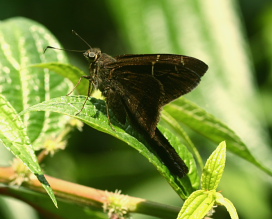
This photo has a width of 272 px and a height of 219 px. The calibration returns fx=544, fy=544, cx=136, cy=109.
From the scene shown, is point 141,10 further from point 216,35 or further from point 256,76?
point 256,76

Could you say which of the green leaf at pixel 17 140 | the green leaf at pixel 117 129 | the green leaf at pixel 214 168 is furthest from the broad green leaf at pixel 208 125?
the green leaf at pixel 17 140

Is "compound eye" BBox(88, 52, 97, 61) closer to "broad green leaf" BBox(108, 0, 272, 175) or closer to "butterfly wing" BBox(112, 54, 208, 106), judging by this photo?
"butterfly wing" BBox(112, 54, 208, 106)

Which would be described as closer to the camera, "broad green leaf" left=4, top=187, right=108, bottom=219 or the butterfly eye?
"broad green leaf" left=4, top=187, right=108, bottom=219

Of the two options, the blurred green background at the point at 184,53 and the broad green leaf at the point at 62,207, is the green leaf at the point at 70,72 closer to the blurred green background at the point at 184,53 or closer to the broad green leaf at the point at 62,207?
the broad green leaf at the point at 62,207

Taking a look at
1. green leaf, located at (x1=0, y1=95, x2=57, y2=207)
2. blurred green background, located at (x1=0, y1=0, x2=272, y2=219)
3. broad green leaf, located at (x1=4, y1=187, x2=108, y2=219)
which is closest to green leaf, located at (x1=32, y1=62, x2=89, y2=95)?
green leaf, located at (x1=0, y1=95, x2=57, y2=207)

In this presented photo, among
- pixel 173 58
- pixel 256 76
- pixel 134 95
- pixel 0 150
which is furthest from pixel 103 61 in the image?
pixel 256 76

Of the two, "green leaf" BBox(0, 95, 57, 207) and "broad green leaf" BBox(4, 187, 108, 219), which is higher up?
"green leaf" BBox(0, 95, 57, 207)
